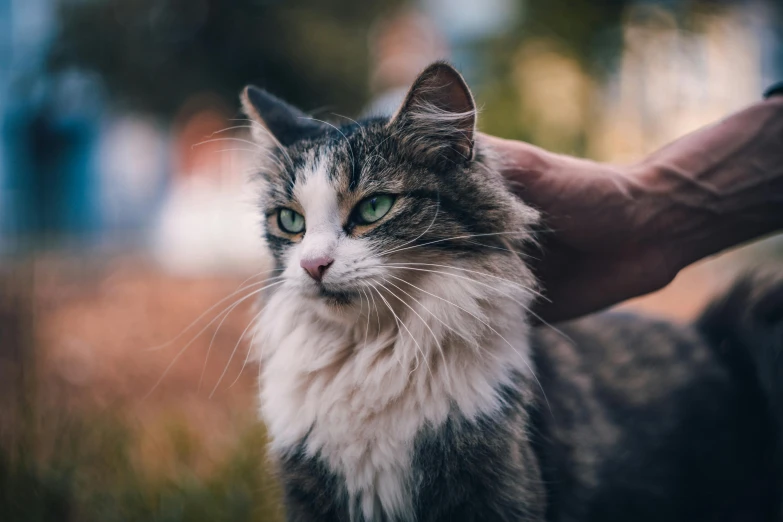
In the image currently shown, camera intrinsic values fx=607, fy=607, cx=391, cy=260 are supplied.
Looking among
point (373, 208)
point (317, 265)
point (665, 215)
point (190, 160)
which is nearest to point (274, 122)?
point (373, 208)

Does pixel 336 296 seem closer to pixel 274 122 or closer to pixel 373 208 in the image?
pixel 373 208

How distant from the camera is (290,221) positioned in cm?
174

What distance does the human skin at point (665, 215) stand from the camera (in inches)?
73.2

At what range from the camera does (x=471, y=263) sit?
5.22ft

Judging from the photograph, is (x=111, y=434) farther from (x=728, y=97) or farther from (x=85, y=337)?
(x=728, y=97)

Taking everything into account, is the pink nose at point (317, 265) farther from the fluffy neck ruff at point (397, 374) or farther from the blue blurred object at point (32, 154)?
the blue blurred object at point (32, 154)

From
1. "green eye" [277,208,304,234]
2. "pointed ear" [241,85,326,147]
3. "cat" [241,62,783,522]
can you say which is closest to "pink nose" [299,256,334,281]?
"cat" [241,62,783,522]

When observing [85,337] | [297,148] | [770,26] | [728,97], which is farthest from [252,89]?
[770,26]

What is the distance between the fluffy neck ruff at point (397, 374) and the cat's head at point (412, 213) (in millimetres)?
31

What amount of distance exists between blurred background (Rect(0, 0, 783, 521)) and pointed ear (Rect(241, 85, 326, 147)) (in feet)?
0.35

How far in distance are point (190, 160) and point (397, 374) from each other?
7602 mm

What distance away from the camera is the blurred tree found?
765cm

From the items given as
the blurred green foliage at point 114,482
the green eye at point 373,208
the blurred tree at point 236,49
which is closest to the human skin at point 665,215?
the green eye at point 373,208

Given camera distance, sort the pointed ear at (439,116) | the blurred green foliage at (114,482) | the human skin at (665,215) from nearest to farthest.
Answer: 1. the pointed ear at (439,116)
2. the human skin at (665,215)
3. the blurred green foliage at (114,482)
